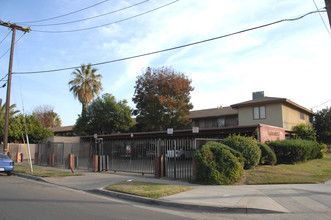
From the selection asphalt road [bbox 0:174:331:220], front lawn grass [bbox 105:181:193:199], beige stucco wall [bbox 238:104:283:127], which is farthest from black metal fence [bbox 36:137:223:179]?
beige stucco wall [bbox 238:104:283:127]

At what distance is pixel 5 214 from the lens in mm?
6488

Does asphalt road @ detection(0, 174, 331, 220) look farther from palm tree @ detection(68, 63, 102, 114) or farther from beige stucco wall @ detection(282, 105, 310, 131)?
palm tree @ detection(68, 63, 102, 114)

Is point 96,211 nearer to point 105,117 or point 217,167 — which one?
point 217,167

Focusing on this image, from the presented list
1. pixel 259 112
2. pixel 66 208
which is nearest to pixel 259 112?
pixel 259 112

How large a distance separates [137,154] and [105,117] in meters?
24.1

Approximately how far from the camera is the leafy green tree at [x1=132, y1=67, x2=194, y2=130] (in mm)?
35281

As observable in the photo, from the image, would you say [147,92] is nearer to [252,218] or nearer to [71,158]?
[71,158]

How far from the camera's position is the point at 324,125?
32688 mm

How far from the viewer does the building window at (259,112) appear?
2691cm

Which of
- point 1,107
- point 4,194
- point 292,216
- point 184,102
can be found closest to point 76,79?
point 1,107

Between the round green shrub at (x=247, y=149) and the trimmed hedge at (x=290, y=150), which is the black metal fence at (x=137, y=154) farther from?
the trimmed hedge at (x=290, y=150)

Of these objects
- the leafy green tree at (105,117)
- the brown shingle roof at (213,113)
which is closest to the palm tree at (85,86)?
the leafy green tree at (105,117)

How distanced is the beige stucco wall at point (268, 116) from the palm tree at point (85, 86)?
2341 centimetres

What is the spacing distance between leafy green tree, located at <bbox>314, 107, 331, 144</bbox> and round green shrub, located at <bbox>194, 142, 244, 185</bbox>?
26045 mm
